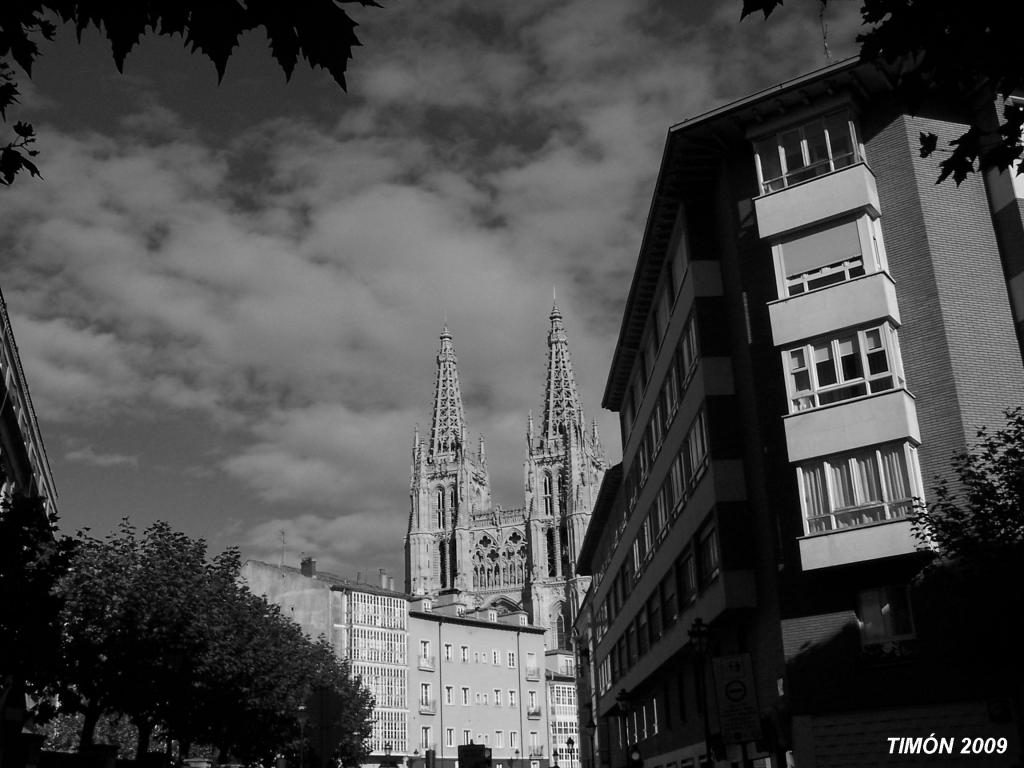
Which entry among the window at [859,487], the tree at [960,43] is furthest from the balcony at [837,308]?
the tree at [960,43]

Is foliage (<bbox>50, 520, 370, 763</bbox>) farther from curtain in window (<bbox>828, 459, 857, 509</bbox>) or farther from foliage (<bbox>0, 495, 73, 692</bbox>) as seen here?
curtain in window (<bbox>828, 459, 857, 509</bbox>)

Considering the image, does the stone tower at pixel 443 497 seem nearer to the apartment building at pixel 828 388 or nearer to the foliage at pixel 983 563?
the apartment building at pixel 828 388

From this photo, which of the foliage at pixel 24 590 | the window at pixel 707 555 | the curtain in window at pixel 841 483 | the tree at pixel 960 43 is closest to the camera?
the tree at pixel 960 43

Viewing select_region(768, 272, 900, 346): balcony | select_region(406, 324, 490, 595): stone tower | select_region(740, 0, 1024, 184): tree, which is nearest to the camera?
select_region(740, 0, 1024, 184): tree

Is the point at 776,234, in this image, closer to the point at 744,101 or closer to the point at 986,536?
the point at 744,101

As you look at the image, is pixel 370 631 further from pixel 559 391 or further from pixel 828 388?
pixel 559 391

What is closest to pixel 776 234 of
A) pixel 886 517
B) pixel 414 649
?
pixel 886 517

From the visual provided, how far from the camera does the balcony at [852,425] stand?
2155 cm

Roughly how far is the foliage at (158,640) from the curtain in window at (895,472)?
1765 cm

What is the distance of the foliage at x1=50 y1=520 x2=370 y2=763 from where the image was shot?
1340 inches

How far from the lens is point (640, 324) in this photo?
1423 inches

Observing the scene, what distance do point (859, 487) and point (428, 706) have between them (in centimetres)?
7377

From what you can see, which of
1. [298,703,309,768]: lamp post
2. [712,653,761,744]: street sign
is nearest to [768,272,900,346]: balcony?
[712,653,761,744]: street sign

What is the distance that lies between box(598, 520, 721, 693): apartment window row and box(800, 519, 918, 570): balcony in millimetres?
3374
